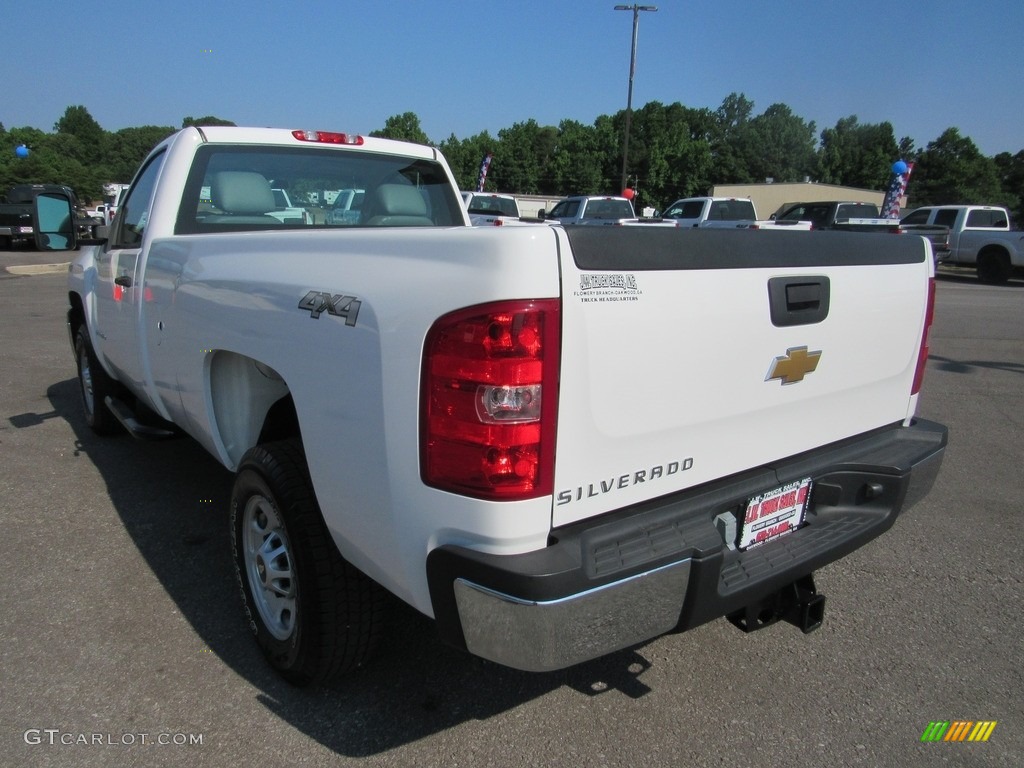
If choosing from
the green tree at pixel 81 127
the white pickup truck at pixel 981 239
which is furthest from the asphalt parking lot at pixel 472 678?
the green tree at pixel 81 127

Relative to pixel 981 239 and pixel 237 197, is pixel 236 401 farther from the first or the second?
pixel 981 239

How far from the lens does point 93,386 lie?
4.93 m

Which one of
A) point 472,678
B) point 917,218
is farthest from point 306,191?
point 917,218

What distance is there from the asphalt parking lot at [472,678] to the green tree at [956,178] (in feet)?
218

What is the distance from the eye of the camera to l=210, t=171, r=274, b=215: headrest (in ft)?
11.6

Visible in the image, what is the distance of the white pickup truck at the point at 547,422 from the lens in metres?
1.67

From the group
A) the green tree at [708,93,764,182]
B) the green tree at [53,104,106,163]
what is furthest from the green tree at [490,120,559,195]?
the green tree at [53,104,106,163]

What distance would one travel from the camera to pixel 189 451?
496 cm

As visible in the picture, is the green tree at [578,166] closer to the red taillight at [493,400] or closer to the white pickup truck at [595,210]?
the white pickup truck at [595,210]

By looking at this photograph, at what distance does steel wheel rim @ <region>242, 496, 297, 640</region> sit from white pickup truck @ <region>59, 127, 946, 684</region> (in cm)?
1

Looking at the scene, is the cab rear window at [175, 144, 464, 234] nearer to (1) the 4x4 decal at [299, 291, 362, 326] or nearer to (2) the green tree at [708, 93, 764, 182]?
(1) the 4x4 decal at [299, 291, 362, 326]

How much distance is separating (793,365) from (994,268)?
21197 millimetres

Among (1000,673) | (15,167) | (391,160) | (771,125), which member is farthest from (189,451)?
(771,125)

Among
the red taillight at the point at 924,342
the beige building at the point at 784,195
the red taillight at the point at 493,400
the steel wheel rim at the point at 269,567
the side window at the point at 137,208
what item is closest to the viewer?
the red taillight at the point at 493,400
